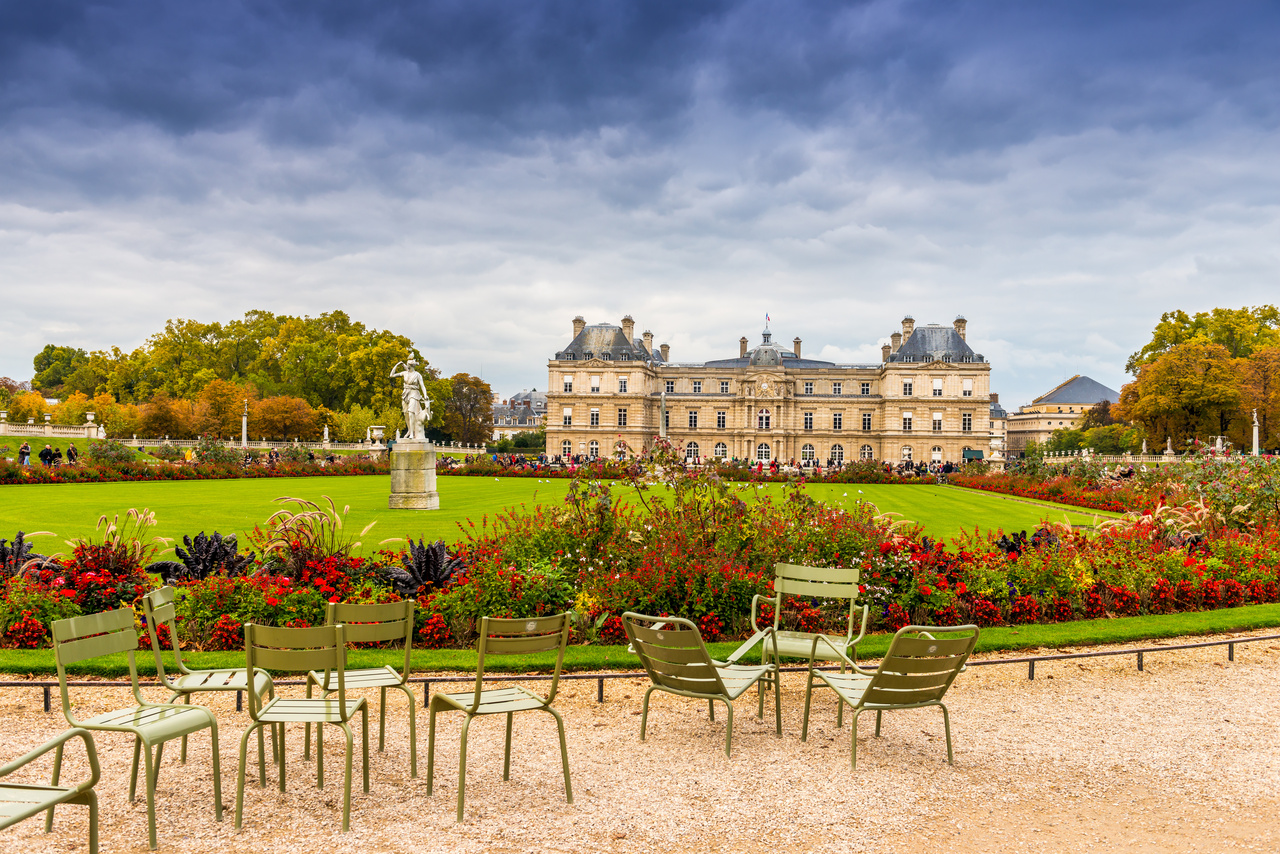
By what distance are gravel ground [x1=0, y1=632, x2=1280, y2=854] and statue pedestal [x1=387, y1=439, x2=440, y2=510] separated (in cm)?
1123

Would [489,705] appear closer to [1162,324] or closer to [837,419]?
[1162,324]

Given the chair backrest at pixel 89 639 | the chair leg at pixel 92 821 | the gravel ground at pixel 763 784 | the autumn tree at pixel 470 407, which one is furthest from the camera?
the autumn tree at pixel 470 407

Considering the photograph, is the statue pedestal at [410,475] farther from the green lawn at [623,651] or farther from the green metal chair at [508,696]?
the green metal chair at [508,696]

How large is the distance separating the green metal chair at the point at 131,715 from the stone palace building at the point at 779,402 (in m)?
57.2

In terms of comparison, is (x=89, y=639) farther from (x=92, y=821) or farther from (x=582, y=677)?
(x=582, y=677)

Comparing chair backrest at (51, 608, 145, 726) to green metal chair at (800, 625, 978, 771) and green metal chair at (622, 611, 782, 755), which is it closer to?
green metal chair at (622, 611, 782, 755)

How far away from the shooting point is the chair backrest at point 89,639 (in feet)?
12.4

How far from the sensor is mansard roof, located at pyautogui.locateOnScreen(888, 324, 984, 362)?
6197 centimetres

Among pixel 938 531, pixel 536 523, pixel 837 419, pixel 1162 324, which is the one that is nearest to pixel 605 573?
pixel 536 523

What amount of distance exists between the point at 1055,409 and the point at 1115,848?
114365 mm

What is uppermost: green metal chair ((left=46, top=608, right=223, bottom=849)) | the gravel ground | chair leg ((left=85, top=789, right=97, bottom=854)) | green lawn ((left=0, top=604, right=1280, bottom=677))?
green metal chair ((left=46, top=608, right=223, bottom=849))

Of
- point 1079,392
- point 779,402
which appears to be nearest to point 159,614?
point 779,402

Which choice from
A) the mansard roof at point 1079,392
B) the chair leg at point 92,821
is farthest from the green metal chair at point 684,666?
the mansard roof at point 1079,392

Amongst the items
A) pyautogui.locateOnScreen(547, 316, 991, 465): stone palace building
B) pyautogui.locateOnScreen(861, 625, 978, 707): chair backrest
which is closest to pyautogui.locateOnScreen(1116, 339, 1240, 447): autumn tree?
pyautogui.locateOnScreen(547, 316, 991, 465): stone palace building
